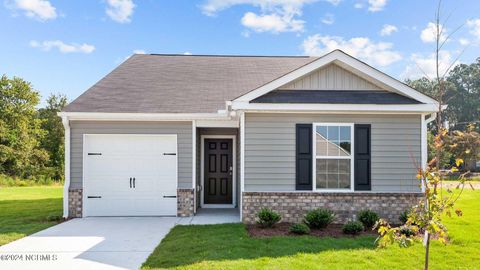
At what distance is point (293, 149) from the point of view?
8320 mm

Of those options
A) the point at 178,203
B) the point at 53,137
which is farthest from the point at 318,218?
the point at 53,137

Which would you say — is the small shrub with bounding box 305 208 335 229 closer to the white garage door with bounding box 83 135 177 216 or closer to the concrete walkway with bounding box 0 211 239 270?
the concrete walkway with bounding box 0 211 239 270

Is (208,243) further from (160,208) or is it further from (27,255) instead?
(160,208)

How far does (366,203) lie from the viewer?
8.26 metres

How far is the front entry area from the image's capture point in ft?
36.5

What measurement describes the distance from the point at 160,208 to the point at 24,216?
3.71m

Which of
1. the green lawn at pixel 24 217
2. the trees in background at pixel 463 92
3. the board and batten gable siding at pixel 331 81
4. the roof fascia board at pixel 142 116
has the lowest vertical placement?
the green lawn at pixel 24 217

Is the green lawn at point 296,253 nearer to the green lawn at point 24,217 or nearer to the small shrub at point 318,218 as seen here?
the small shrub at point 318,218

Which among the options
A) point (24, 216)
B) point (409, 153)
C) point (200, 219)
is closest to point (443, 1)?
point (409, 153)

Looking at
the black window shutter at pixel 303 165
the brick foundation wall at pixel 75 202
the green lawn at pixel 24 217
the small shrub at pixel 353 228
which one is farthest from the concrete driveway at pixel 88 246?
the small shrub at pixel 353 228

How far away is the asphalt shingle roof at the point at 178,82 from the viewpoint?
9836mm

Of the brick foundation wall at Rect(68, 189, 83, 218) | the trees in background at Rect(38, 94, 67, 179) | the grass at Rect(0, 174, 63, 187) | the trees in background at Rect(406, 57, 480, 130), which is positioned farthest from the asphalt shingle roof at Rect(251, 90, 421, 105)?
the trees in background at Rect(406, 57, 480, 130)

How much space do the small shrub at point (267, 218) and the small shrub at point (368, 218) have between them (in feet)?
5.87

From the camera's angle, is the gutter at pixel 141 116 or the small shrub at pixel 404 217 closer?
the small shrub at pixel 404 217
